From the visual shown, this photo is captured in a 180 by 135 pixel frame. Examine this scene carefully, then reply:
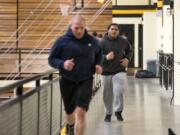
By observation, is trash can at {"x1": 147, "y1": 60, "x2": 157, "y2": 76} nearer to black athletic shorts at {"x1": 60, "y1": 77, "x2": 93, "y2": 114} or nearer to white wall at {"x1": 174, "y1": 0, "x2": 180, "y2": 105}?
white wall at {"x1": 174, "y1": 0, "x2": 180, "y2": 105}

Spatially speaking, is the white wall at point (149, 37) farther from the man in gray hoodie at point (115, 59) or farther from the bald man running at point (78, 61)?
the bald man running at point (78, 61)

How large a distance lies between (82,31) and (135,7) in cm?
1950

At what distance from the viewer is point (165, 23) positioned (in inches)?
586

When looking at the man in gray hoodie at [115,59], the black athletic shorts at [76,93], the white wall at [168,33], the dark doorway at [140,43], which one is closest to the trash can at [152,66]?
the dark doorway at [140,43]

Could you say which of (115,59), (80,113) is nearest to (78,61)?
(80,113)

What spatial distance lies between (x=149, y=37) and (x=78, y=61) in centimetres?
1770

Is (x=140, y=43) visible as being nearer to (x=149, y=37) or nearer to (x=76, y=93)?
(x=149, y=37)

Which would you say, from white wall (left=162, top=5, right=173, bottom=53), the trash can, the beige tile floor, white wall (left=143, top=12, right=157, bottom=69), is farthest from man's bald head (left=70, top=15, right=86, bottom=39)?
white wall (left=143, top=12, right=157, bottom=69)

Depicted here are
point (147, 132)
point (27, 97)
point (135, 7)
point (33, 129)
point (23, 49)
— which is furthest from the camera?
point (135, 7)

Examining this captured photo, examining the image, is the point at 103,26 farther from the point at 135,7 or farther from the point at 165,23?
the point at 135,7

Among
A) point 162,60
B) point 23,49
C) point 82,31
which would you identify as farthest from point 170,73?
point 82,31

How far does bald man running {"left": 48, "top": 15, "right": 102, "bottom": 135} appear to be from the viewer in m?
5.25

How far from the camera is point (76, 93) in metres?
5.36

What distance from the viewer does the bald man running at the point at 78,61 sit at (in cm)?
525
